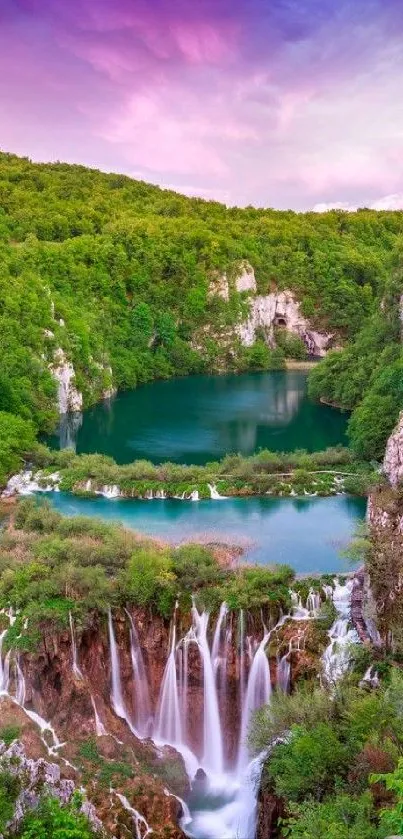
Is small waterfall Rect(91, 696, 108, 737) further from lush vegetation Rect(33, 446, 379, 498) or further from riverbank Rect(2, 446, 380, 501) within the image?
lush vegetation Rect(33, 446, 379, 498)

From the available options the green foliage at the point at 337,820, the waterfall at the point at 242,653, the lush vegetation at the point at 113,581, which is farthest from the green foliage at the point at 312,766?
the lush vegetation at the point at 113,581

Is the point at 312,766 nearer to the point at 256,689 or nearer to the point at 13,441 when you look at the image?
the point at 256,689

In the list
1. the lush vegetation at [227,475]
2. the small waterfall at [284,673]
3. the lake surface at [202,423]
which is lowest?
the small waterfall at [284,673]

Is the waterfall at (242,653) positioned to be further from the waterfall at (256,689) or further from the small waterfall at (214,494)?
the small waterfall at (214,494)

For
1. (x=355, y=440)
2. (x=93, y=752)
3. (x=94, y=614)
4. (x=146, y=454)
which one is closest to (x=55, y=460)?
(x=146, y=454)

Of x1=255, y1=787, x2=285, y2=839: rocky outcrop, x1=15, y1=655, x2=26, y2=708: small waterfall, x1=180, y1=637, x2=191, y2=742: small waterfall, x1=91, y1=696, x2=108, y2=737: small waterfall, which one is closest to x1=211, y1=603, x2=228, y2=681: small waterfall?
x1=180, y1=637, x2=191, y2=742: small waterfall

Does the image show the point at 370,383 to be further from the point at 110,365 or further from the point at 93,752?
the point at 93,752

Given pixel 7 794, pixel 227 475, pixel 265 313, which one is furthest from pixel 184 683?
pixel 265 313
